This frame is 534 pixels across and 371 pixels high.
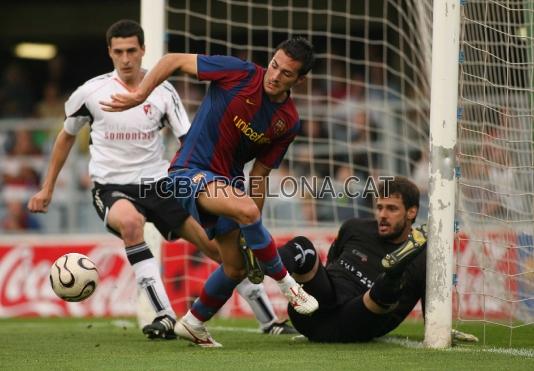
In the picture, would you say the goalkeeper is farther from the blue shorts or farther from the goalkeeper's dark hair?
the blue shorts

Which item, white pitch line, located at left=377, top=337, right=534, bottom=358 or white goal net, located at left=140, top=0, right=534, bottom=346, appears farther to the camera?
white goal net, located at left=140, top=0, right=534, bottom=346

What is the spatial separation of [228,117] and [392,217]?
1.27 metres

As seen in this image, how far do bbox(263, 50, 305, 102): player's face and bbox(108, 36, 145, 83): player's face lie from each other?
1.60 metres

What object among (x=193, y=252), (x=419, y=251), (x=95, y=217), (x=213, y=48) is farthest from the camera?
(x=213, y=48)

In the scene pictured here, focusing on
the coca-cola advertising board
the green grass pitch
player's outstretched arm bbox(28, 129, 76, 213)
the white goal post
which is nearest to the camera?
the green grass pitch

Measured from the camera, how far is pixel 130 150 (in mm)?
7777

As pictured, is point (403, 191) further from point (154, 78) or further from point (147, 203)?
point (147, 203)

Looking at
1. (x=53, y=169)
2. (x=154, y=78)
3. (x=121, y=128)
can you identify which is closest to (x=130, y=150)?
(x=121, y=128)

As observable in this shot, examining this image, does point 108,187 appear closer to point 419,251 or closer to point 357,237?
point 357,237

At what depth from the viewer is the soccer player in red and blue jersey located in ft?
20.2

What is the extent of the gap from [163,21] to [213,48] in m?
6.52

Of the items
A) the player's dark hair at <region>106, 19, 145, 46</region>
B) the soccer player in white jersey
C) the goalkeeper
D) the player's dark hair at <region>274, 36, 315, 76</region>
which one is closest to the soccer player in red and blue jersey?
the player's dark hair at <region>274, 36, 315, 76</region>

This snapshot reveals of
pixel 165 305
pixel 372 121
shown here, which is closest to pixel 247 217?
pixel 165 305

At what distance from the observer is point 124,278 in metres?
11.3
